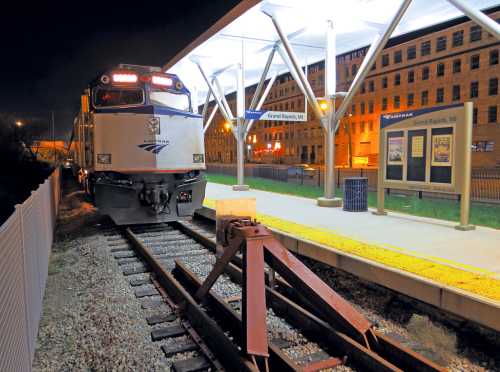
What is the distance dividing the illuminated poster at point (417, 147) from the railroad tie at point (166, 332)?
6882mm

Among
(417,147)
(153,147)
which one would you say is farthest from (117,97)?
(417,147)

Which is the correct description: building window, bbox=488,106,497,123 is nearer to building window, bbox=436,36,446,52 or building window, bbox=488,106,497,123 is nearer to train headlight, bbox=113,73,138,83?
building window, bbox=436,36,446,52

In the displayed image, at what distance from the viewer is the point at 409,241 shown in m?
7.38

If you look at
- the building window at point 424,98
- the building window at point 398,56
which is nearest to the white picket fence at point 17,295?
the building window at point 424,98

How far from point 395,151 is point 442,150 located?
4.31ft

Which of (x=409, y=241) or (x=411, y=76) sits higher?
(x=411, y=76)

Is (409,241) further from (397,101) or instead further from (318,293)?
(397,101)

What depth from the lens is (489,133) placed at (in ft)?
148

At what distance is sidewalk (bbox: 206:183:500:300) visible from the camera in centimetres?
539

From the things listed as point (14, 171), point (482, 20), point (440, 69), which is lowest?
point (14, 171)

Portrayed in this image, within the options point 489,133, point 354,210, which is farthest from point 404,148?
point 489,133

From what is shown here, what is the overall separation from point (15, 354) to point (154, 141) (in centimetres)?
684

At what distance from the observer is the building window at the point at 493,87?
147ft

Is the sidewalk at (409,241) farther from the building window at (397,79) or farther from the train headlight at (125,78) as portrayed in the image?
the building window at (397,79)
